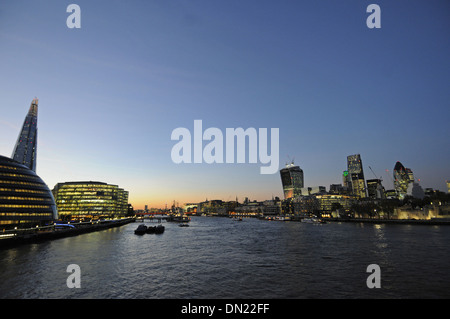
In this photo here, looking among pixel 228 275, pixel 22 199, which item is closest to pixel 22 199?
pixel 22 199

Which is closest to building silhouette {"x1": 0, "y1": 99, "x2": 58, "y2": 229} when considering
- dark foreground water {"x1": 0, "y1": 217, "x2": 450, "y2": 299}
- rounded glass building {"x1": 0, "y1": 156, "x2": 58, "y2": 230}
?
rounded glass building {"x1": 0, "y1": 156, "x2": 58, "y2": 230}

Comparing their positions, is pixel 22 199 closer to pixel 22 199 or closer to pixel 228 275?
pixel 22 199

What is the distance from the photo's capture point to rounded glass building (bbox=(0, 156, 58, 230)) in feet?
255

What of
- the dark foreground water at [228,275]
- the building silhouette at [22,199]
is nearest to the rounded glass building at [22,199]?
the building silhouette at [22,199]

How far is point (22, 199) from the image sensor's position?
8388 cm

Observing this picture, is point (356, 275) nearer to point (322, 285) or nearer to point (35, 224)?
point (322, 285)

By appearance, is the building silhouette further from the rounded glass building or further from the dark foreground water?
the dark foreground water

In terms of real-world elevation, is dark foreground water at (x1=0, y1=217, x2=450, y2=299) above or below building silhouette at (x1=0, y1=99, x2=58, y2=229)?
below

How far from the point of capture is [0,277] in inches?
1208

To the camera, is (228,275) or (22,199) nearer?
(228,275)

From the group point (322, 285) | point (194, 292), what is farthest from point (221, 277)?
point (322, 285)

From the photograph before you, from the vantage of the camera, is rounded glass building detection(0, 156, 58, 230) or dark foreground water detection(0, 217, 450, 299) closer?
dark foreground water detection(0, 217, 450, 299)
